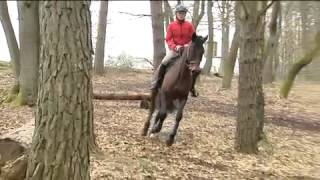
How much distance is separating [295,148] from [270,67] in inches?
575

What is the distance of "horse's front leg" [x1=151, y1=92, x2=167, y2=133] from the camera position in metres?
10.1

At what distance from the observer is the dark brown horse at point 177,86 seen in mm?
9273

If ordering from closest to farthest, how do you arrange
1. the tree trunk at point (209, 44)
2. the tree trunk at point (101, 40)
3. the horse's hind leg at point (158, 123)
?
1. the horse's hind leg at point (158, 123)
2. the tree trunk at point (101, 40)
3. the tree trunk at point (209, 44)

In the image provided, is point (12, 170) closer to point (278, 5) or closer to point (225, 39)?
point (278, 5)

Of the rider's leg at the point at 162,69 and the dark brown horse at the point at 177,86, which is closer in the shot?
the dark brown horse at the point at 177,86

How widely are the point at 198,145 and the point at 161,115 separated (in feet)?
3.17

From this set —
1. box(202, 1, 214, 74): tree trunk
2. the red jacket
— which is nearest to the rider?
the red jacket

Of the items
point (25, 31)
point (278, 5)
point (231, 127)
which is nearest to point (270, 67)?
point (231, 127)

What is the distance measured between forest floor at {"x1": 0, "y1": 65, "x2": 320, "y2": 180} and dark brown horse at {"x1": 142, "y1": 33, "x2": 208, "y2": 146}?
386mm

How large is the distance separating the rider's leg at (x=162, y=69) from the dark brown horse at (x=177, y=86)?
0.11m

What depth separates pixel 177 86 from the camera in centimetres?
973

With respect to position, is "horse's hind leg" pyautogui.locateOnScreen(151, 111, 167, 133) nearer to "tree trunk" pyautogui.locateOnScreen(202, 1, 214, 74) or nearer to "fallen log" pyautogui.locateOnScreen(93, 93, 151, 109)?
"fallen log" pyautogui.locateOnScreen(93, 93, 151, 109)

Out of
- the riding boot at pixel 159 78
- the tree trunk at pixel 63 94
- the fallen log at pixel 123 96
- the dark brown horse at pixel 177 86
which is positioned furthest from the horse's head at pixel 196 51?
the tree trunk at pixel 63 94

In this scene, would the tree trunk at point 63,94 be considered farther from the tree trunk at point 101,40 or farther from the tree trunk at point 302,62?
the tree trunk at point 101,40
